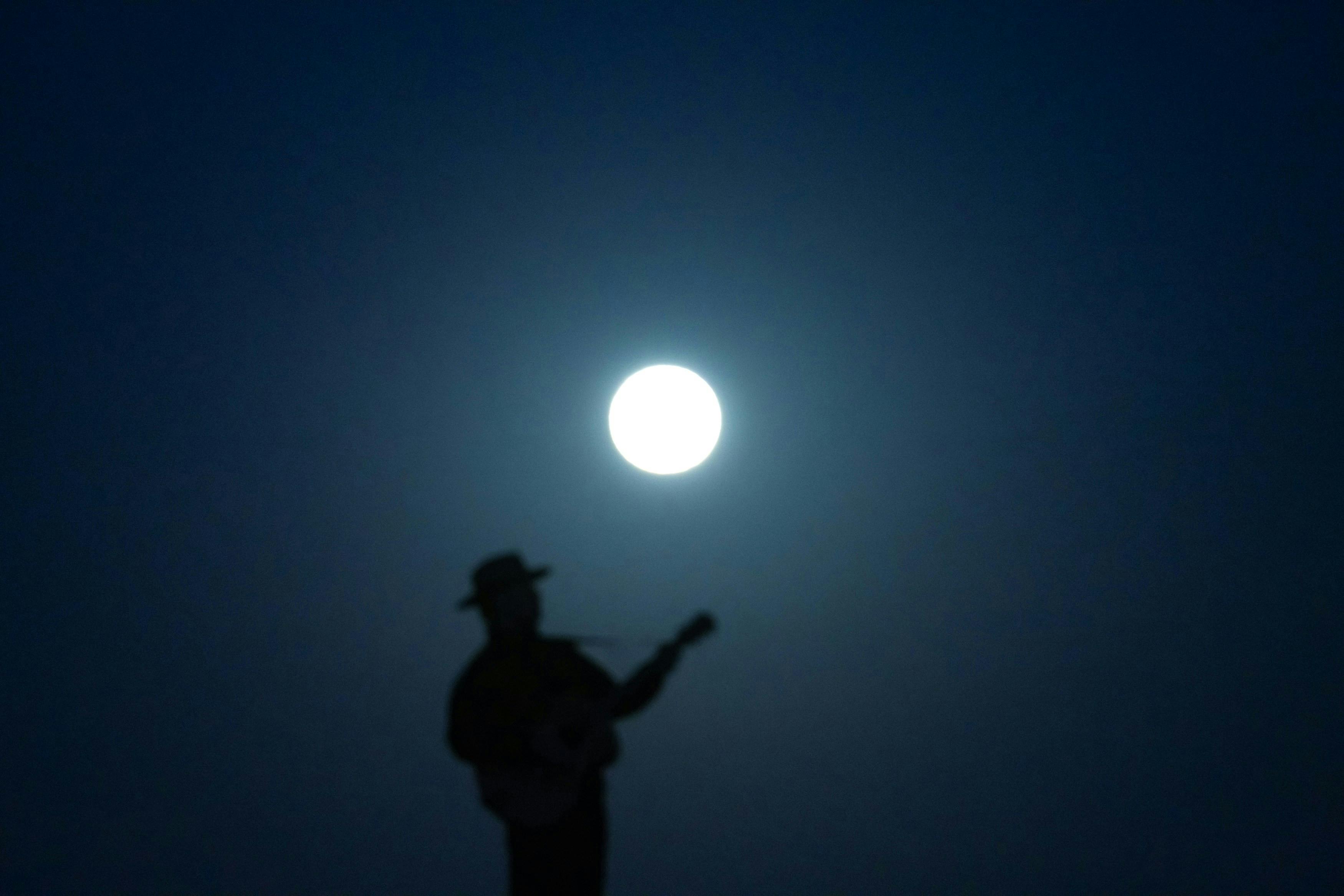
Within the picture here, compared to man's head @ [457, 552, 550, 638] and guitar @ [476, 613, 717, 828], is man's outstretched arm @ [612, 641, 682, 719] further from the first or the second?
man's head @ [457, 552, 550, 638]

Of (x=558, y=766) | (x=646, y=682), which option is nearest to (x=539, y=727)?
(x=558, y=766)

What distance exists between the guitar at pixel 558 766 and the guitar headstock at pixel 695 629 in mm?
355

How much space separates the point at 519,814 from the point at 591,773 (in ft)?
1.54

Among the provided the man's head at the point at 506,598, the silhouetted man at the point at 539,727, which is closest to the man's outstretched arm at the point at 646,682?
the silhouetted man at the point at 539,727

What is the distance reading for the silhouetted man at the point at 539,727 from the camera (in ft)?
20.4

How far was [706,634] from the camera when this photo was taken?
262 inches

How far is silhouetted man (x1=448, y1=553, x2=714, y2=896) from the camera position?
6.21 m

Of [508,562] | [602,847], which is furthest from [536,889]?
→ [508,562]

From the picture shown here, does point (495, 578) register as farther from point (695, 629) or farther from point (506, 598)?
point (695, 629)

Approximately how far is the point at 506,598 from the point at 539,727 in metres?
0.83

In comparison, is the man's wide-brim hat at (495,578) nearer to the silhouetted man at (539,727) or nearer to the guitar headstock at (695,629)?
the silhouetted man at (539,727)

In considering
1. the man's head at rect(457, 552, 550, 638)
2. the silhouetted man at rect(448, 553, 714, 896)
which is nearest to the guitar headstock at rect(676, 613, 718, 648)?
the silhouetted man at rect(448, 553, 714, 896)

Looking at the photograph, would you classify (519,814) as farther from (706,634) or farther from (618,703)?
(706,634)

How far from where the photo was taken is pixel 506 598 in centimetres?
662
